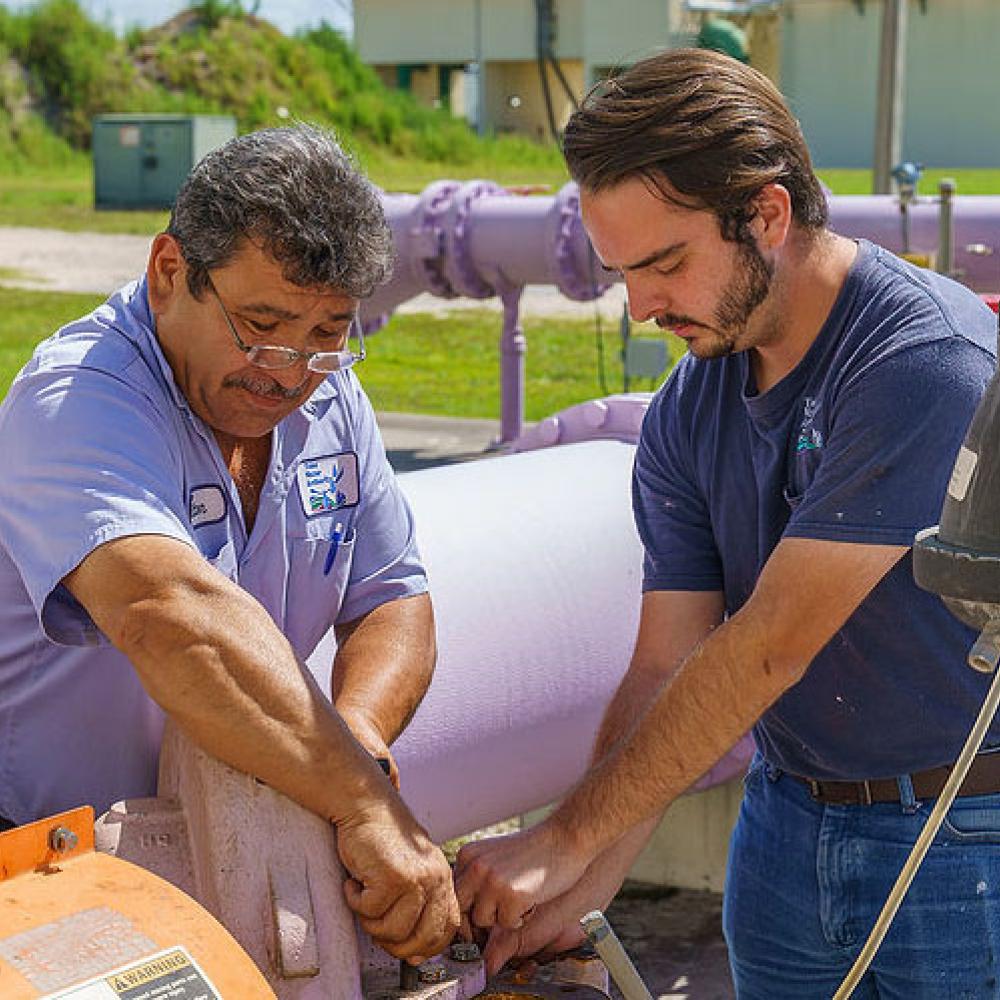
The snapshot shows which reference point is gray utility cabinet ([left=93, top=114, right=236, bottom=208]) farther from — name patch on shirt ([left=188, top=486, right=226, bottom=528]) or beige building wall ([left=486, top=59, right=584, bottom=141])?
name patch on shirt ([left=188, top=486, right=226, bottom=528])

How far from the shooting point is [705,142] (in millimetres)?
2004

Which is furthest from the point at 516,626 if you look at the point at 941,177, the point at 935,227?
the point at 941,177

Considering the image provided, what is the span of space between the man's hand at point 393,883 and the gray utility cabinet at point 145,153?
23.8 m

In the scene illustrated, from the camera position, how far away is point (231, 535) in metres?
2.22

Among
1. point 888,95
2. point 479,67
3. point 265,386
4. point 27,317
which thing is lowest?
point 27,317

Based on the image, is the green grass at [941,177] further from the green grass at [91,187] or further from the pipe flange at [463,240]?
the green grass at [91,187]

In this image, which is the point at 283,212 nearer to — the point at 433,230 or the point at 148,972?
the point at 148,972

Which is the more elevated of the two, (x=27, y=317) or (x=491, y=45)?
(x=491, y=45)

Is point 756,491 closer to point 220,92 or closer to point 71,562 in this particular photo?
point 71,562

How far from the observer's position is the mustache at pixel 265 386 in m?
2.17

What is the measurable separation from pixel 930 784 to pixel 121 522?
108 cm

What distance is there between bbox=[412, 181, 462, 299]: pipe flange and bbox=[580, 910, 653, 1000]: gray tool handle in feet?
24.2

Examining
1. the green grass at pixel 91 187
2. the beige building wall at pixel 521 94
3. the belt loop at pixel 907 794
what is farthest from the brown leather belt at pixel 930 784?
the beige building wall at pixel 521 94

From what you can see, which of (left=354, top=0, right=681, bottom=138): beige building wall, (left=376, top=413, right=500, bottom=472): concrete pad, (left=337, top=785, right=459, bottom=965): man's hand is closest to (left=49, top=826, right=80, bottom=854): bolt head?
(left=337, top=785, right=459, bottom=965): man's hand
